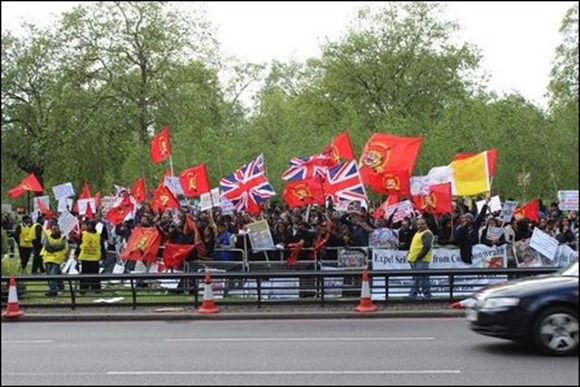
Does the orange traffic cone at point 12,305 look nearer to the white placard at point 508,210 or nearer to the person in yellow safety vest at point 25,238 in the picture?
the person in yellow safety vest at point 25,238

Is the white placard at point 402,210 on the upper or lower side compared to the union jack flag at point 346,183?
lower

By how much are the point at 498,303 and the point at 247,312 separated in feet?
21.2

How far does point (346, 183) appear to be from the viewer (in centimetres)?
1894

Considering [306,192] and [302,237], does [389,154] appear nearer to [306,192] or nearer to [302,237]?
[306,192]

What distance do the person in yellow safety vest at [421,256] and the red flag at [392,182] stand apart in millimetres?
2318

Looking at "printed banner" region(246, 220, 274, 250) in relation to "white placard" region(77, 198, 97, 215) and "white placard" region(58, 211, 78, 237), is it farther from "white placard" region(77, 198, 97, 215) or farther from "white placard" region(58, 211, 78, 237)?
"white placard" region(77, 198, 97, 215)

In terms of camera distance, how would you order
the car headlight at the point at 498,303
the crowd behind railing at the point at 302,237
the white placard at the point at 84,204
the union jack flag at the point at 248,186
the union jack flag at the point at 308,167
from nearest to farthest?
the car headlight at the point at 498,303
the crowd behind railing at the point at 302,237
the union jack flag at the point at 248,186
the union jack flag at the point at 308,167
the white placard at the point at 84,204

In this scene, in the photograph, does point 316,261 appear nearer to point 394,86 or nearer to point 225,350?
point 225,350

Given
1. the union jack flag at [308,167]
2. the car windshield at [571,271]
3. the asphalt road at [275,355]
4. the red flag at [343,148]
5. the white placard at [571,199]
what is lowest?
the asphalt road at [275,355]

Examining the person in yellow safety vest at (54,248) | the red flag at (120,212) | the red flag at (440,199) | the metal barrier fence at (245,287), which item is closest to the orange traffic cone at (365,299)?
the metal barrier fence at (245,287)

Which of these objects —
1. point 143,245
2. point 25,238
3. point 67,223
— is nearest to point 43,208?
point 25,238

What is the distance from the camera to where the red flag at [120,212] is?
2362 centimetres

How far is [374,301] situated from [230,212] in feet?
23.0

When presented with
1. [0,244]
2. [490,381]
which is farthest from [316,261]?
[0,244]
